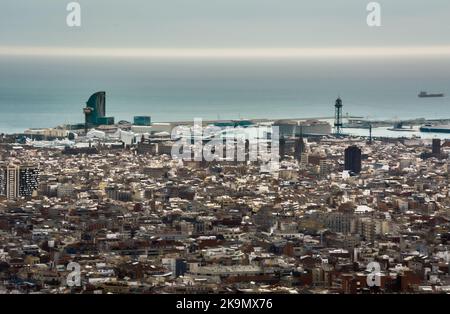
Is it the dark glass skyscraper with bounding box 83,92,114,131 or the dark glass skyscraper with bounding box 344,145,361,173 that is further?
the dark glass skyscraper with bounding box 83,92,114,131

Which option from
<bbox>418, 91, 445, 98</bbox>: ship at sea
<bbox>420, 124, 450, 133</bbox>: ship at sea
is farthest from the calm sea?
<bbox>420, 124, 450, 133</bbox>: ship at sea

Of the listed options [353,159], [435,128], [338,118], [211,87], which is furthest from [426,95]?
[353,159]

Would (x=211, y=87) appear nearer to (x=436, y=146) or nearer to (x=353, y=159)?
(x=436, y=146)

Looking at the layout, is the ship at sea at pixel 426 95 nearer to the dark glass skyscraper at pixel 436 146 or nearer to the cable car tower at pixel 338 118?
the cable car tower at pixel 338 118

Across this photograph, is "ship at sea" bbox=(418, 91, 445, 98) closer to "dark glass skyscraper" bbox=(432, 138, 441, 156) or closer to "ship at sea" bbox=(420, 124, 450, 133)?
"ship at sea" bbox=(420, 124, 450, 133)

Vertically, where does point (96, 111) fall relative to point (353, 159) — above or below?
above

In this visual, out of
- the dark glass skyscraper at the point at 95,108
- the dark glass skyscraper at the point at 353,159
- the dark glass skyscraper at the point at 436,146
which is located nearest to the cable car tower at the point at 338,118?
the dark glass skyscraper at the point at 436,146
